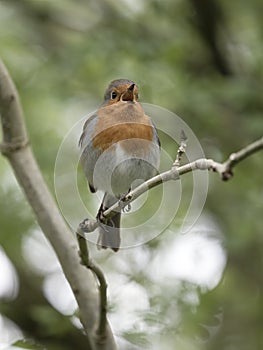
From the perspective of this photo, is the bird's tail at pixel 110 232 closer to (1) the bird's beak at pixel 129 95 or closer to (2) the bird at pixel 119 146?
(2) the bird at pixel 119 146

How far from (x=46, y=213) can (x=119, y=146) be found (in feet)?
2.00

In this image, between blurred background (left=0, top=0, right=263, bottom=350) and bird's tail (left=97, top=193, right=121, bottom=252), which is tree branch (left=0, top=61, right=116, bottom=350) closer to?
bird's tail (left=97, top=193, right=121, bottom=252)

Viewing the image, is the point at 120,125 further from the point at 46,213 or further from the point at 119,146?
the point at 46,213

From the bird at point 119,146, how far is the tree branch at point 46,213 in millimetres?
417

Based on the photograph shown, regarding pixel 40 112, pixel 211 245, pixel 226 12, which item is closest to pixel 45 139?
pixel 40 112

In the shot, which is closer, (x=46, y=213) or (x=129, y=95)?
(x=46, y=213)

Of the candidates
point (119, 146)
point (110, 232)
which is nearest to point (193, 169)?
point (119, 146)

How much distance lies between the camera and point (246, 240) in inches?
227

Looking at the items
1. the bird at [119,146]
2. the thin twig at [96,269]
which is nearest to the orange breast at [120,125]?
the bird at [119,146]

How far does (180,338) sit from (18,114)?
2535 mm

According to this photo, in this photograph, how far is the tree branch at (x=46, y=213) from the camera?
132 inches

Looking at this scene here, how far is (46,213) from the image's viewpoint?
3385 mm

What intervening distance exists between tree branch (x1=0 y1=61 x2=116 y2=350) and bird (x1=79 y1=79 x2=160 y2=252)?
0.42m

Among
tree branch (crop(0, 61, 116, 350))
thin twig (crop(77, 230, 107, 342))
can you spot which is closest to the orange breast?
tree branch (crop(0, 61, 116, 350))
